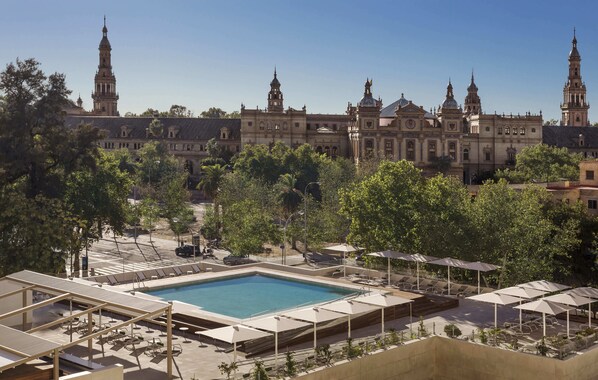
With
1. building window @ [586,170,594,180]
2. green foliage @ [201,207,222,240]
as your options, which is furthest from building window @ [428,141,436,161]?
green foliage @ [201,207,222,240]

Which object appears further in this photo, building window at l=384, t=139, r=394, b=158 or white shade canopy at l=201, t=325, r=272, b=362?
building window at l=384, t=139, r=394, b=158

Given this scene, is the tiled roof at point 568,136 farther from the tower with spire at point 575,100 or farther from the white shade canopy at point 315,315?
the white shade canopy at point 315,315

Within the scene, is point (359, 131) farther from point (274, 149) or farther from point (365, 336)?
point (365, 336)

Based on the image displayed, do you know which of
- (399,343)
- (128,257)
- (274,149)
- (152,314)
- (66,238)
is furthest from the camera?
(274,149)

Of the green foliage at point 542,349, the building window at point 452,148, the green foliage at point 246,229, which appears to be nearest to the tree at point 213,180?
the green foliage at point 246,229

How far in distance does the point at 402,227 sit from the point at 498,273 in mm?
6781

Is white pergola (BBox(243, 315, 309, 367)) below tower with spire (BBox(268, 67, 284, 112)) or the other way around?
below

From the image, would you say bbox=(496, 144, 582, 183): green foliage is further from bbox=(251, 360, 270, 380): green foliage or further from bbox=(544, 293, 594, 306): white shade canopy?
bbox=(251, 360, 270, 380): green foliage

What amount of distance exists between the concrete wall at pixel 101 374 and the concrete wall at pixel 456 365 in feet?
22.3

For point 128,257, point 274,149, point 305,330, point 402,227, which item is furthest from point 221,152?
point 305,330

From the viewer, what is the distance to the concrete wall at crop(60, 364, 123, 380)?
23.7 metres

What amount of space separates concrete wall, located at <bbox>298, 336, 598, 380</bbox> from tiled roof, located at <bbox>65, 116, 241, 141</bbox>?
347ft

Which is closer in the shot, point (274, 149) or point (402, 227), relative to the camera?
point (402, 227)

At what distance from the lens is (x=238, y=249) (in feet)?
206
